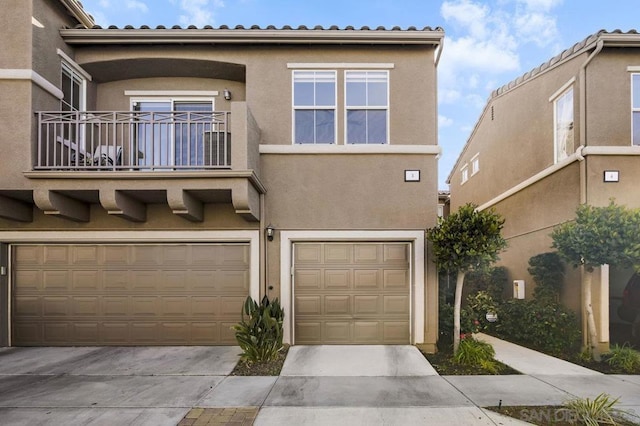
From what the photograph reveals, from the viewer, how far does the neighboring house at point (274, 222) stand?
25.0ft

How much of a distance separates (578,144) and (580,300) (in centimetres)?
328

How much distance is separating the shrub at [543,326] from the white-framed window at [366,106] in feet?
15.9

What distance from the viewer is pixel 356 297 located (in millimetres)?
7672

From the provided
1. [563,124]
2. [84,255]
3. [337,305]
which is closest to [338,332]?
[337,305]

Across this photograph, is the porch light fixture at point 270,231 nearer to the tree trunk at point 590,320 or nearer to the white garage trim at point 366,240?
the white garage trim at point 366,240

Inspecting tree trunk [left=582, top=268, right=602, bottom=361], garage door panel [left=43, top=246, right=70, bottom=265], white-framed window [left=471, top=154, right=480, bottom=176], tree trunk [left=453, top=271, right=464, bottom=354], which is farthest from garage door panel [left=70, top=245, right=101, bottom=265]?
white-framed window [left=471, top=154, right=480, bottom=176]

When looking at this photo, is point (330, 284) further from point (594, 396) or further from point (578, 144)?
point (578, 144)

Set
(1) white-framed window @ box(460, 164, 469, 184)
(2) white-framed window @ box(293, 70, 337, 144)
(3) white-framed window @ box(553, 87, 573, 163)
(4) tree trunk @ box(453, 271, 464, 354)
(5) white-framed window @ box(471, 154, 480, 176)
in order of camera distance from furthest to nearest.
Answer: (1) white-framed window @ box(460, 164, 469, 184) < (5) white-framed window @ box(471, 154, 480, 176) < (3) white-framed window @ box(553, 87, 573, 163) < (2) white-framed window @ box(293, 70, 337, 144) < (4) tree trunk @ box(453, 271, 464, 354)

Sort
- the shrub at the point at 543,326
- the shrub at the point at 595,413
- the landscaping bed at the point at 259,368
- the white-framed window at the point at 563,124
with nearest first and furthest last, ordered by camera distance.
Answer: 1. the shrub at the point at 595,413
2. the landscaping bed at the point at 259,368
3. the shrub at the point at 543,326
4. the white-framed window at the point at 563,124

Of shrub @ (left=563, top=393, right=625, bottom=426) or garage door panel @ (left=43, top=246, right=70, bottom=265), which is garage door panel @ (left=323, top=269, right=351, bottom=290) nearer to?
shrub @ (left=563, top=393, right=625, bottom=426)

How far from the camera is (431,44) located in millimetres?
7684

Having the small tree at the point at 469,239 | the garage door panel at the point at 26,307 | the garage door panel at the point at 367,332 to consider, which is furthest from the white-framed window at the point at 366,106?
the garage door panel at the point at 26,307

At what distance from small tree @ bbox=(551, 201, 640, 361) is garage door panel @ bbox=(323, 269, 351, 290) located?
4147mm

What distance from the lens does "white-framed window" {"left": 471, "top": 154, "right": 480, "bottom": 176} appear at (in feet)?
46.0
